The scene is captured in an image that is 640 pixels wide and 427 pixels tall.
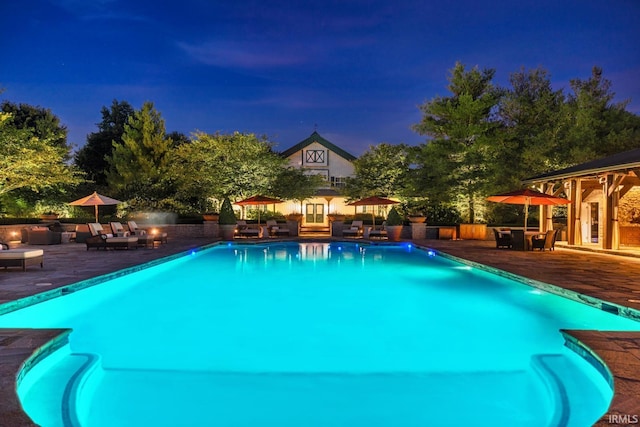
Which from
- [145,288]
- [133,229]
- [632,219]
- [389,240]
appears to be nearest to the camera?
[145,288]

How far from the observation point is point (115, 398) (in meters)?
4.15

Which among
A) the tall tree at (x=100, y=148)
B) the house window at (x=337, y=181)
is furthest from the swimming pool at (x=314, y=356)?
the tall tree at (x=100, y=148)

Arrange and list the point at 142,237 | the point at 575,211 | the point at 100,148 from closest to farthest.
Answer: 1. the point at 142,237
2. the point at 575,211
3. the point at 100,148

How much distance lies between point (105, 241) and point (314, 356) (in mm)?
11627

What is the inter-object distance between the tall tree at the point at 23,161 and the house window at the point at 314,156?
713 inches

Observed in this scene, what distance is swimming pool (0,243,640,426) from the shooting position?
3.90m

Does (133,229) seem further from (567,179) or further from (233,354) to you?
(567,179)

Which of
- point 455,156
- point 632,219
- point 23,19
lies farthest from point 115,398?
point 23,19

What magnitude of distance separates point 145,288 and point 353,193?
18314mm

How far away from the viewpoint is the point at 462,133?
21.9 metres

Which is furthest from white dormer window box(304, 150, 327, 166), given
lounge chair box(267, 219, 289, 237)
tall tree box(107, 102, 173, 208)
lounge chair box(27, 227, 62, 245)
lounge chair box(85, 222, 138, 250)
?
lounge chair box(85, 222, 138, 250)

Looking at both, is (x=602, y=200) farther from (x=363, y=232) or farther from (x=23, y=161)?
(x=23, y=161)

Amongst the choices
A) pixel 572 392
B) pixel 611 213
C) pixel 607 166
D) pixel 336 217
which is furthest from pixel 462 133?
pixel 572 392

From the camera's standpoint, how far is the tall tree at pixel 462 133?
847 inches
